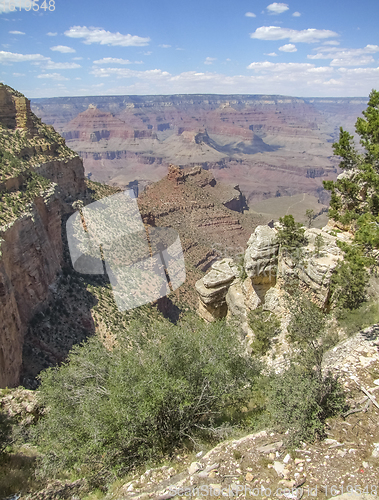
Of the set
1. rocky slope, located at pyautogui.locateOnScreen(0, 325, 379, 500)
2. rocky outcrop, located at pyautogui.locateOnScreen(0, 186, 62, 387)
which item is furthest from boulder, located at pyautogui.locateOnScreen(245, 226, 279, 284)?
rocky outcrop, located at pyautogui.locateOnScreen(0, 186, 62, 387)

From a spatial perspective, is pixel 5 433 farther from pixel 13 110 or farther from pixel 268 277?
pixel 13 110

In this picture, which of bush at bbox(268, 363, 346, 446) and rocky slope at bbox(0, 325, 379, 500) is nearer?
rocky slope at bbox(0, 325, 379, 500)

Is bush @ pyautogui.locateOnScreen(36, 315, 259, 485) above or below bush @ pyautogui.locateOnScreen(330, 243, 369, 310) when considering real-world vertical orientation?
below

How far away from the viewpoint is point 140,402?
8766 millimetres

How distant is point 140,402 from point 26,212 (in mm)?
20832

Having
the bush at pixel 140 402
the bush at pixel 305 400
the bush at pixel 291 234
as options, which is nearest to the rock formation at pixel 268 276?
the bush at pixel 291 234

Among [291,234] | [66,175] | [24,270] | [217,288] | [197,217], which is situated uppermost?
[66,175]

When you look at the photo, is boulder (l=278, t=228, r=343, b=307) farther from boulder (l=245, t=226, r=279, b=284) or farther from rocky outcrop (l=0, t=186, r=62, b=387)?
rocky outcrop (l=0, t=186, r=62, b=387)

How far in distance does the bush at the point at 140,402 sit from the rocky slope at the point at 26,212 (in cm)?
920

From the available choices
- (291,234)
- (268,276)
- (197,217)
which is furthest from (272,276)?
(197,217)

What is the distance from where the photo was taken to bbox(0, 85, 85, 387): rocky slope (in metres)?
20.8

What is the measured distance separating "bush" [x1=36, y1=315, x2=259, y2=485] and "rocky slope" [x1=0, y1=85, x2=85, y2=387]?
920 cm

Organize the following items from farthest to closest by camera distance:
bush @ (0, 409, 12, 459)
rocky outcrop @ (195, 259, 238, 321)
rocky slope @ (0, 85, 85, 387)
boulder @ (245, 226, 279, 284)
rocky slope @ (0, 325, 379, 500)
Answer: rocky slope @ (0, 85, 85, 387) → rocky outcrop @ (195, 259, 238, 321) → boulder @ (245, 226, 279, 284) → bush @ (0, 409, 12, 459) → rocky slope @ (0, 325, 379, 500)

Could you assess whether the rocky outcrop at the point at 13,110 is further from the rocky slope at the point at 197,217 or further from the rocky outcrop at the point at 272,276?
the rocky outcrop at the point at 272,276
